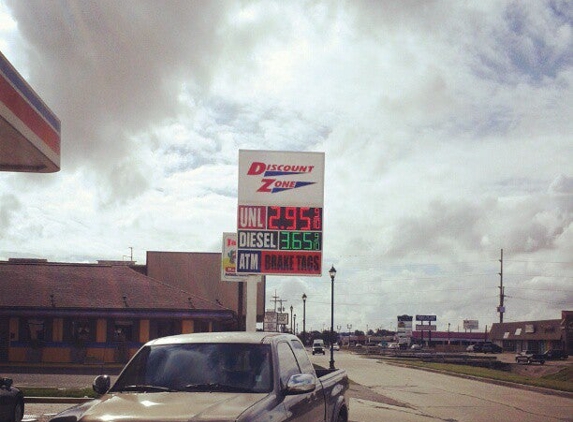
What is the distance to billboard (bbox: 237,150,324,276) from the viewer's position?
62.6 ft

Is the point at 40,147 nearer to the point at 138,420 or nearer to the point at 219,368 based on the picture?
the point at 219,368

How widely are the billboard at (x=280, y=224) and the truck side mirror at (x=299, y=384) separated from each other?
12.3 metres

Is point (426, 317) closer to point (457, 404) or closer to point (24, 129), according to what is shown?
point (457, 404)

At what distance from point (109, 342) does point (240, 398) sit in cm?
3704

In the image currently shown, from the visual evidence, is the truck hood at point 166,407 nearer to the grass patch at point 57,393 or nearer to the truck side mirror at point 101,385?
the truck side mirror at point 101,385

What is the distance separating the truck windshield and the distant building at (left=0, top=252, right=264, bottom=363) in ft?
114

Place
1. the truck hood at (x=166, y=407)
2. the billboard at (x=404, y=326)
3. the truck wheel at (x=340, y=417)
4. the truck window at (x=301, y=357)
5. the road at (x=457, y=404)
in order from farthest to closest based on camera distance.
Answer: the billboard at (x=404, y=326), the road at (x=457, y=404), the truck wheel at (x=340, y=417), the truck window at (x=301, y=357), the truck hood at (x=166, y=407)

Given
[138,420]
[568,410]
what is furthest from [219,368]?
[568,410]

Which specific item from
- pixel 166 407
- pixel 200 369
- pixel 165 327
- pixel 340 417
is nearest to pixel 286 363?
pixel 200 369

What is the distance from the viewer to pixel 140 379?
6645mm

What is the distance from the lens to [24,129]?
13.8m

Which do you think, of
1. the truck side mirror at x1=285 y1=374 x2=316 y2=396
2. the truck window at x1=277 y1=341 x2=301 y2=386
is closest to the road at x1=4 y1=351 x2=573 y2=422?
the truck window at x1=277 y1=341 x2=301 y2=386

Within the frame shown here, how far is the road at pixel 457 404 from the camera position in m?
17.0

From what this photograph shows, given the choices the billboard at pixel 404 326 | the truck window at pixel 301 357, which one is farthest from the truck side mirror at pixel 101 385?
the billboard at pixel 404 326
